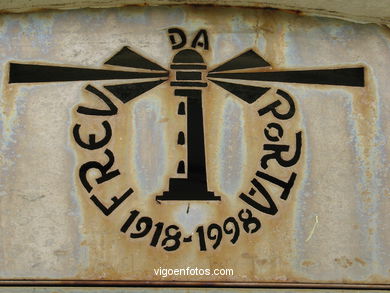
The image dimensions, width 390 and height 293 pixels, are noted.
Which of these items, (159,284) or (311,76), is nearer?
(159,284)

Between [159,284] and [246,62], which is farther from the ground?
[246,62]

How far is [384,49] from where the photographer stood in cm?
237

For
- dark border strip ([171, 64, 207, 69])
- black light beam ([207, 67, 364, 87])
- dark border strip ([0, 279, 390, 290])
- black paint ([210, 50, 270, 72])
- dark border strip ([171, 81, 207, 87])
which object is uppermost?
black paint ([210, 50, 270, 72])

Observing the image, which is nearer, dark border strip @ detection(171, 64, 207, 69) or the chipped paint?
the chipped paint

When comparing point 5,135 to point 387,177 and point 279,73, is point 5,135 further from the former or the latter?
point 387,177

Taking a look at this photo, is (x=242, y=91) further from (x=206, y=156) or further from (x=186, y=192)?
(x=186, y=192)

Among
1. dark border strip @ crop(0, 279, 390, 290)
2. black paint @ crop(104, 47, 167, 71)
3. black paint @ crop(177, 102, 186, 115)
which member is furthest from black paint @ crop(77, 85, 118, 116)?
dark border strip @ crop(0, 279, 390, 290)

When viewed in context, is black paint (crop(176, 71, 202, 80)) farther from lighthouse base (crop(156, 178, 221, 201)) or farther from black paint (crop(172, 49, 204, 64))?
lighthouse base (crop(156, 178, 221, 201))

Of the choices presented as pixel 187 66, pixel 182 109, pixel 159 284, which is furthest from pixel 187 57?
pixel 159 284

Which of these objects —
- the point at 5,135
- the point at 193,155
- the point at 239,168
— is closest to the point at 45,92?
the point at 5,135

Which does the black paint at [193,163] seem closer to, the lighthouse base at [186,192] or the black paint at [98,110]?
the lighthouse base at [186,192]

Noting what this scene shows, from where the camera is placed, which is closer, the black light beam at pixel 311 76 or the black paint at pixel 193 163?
the black paint at pixel 193 163

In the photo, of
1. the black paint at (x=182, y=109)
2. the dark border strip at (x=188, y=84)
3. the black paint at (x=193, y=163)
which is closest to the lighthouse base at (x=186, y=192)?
the black paint at (x=193, y=163)

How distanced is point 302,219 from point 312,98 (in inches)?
17.3
